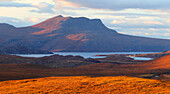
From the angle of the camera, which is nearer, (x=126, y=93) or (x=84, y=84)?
(x=126, y=93)

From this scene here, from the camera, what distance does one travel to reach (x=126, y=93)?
90.2 ft

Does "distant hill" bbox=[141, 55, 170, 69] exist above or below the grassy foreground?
below

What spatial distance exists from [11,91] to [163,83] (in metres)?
17.3

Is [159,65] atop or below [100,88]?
below

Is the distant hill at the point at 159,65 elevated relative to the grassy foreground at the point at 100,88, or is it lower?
lower

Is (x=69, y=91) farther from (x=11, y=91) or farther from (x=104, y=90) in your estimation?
(x=11, y=91)

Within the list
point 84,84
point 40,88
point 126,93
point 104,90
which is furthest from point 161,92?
point 40,88

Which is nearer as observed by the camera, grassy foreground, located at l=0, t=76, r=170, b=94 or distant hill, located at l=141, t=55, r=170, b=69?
grassy foreground, located at l=0, t=76, r=170, b=94

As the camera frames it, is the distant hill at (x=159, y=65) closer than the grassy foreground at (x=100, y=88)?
No

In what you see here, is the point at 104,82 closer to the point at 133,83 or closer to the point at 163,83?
the point at 133,83

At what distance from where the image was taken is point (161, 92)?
27312 millimetres

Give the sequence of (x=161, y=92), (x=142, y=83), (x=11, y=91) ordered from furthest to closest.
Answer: (x=142, y=83), (x=11, y=91), (x=161, y=92)

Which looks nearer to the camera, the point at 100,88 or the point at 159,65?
the point at 100,88

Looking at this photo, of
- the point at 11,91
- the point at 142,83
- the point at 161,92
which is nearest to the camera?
the point at 161,92
